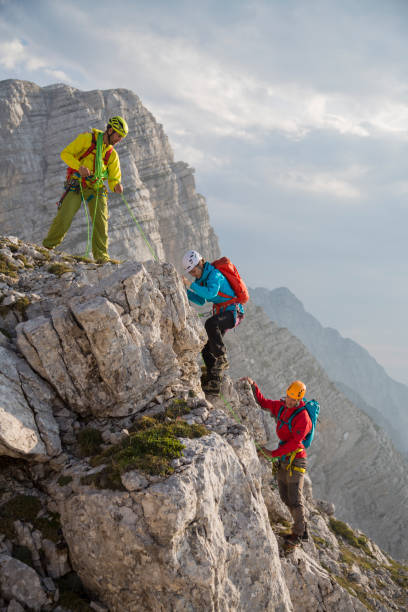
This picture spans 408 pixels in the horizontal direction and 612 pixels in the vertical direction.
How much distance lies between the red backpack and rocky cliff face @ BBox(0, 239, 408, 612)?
56.6 inches

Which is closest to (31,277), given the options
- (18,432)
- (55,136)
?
(18,432)

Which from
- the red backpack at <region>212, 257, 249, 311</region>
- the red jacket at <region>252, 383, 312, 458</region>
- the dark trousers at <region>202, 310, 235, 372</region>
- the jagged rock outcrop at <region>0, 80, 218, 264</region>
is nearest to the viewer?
the red jacket at <region>252, 383, 312, 458</region>

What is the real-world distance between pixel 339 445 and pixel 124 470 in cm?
8060

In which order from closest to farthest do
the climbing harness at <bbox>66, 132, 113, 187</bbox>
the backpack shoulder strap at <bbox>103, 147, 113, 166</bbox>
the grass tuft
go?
the grass tuft, the climbing harness at <bbox>66, 132, 113, 187</bbox>, the backpack shoulder strap at <bbox>103, 147, 113, 166</bbox>

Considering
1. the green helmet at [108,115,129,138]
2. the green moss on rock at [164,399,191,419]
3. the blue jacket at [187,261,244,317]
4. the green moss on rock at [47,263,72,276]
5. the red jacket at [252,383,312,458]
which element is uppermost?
the green helmet at [108,115,129,138]

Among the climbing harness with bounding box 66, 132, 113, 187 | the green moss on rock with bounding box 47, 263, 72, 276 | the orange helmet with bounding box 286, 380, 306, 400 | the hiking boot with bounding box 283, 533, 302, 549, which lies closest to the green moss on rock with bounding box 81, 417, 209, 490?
the orange helmet with bounding box 286, 380, 306, 400

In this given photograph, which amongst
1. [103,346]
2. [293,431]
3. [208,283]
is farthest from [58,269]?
[293,431]

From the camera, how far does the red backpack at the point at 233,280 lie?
37.7 feet

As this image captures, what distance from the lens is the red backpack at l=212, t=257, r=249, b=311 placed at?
453 inches

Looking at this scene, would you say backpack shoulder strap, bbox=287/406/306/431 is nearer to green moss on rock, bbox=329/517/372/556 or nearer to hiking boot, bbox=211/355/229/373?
hiking boot, bbox=211/355/229/373

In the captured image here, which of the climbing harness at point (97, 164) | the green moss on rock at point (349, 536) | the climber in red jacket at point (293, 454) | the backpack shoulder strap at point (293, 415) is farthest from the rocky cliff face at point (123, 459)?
the green moss on rock at point (349, 536)

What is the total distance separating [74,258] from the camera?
49.2ft

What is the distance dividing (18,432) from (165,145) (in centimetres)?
8549

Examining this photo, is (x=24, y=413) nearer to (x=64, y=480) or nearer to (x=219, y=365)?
(x=64, y=480)
